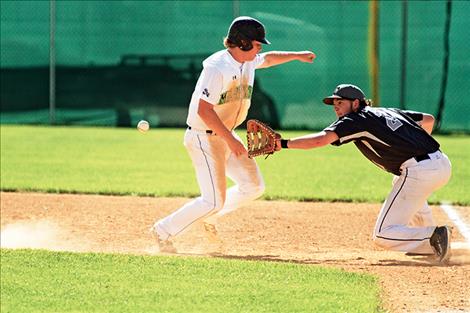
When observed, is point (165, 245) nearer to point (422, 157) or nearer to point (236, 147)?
point (236, 147)

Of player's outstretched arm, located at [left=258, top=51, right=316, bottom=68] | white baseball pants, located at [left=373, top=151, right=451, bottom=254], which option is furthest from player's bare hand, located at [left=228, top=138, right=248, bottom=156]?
white baseball pants, located at [left=373, top=151, right=451, bottom=254]

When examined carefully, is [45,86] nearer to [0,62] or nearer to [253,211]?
[0,62]

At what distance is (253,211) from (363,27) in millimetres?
10041

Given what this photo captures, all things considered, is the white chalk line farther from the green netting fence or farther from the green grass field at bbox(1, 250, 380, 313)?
the green netting fence

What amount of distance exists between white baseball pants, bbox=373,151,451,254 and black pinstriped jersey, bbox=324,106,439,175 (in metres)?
0.10

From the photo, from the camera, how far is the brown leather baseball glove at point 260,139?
298 inches

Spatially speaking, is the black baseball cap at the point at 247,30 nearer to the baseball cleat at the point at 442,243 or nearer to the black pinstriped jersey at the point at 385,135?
the black pinstriped jersey at the point at 385,135

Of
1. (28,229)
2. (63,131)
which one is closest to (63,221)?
(28,229)

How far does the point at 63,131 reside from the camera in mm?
19562

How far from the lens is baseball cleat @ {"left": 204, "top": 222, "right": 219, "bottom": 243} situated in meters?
8.48

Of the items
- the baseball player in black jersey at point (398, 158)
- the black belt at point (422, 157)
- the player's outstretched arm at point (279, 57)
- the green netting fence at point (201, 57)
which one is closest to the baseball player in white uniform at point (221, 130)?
the player's outstretched arm at point (279, 57)

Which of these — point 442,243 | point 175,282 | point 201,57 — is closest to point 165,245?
point 175,282

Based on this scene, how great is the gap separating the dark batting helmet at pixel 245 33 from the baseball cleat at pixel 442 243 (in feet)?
6.28

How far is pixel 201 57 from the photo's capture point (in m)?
20.5
